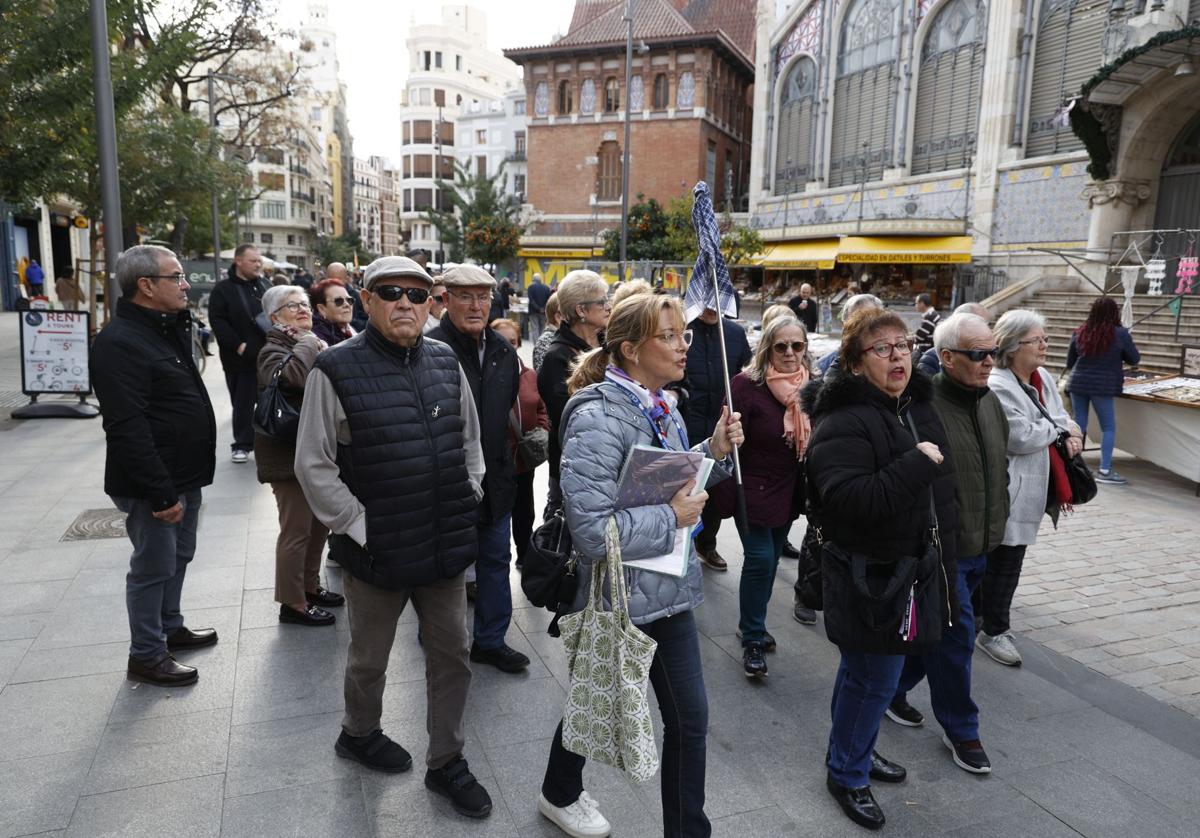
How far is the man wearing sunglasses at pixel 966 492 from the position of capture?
344 centimetres

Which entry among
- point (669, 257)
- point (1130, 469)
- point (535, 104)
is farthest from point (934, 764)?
point (535, 104)

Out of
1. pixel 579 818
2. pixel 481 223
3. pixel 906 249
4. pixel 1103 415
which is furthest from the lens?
pixel 481 223

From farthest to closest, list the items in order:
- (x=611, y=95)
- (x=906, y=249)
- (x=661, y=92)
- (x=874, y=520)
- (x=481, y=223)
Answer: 1. (x=611, y=95)
2. (x=661, y=92)
3. (x=481, y=223)
4. (x=906, y=249)
5. (x=874, y=520)

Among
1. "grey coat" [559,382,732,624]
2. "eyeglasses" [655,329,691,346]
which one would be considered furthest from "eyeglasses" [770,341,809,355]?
"grey coat" [559,382,732,624]

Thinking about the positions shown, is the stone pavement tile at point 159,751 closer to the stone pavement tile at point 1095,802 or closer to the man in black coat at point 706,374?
the man in black coat at point 706,374

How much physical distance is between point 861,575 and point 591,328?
2264mm

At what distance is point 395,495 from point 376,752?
3.66 ft

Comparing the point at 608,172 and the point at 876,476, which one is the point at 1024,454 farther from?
the point at 608,172

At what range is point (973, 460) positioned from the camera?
141 inches

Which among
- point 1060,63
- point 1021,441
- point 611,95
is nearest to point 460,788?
point 1021,441

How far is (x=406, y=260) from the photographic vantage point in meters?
3.06

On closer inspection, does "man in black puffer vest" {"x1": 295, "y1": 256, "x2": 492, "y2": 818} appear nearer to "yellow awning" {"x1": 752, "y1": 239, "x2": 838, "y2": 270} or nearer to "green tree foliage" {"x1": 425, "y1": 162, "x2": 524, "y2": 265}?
"yellow awning" {"x1": 752, "y1": 239, "x2": 838, "y2": 270}

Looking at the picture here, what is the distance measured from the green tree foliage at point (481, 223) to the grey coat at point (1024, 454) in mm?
30704

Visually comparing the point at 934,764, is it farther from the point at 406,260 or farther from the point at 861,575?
the point at 406,260
